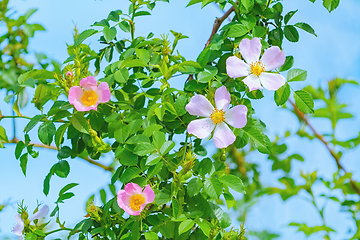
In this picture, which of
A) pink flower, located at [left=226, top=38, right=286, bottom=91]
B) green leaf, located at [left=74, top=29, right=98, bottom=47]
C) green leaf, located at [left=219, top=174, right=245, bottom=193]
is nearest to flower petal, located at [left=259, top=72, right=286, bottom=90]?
pink flower, located at [left=226, top=38, right=286, bottom=91]

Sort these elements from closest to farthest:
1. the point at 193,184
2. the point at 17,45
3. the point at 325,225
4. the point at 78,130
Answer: the point at 193,184 → the point at 78,130 → the point at 325,225 → the point at 17,45

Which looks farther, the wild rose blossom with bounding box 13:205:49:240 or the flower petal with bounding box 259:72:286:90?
the wild rose blossom with bounding box 13:205:49:240

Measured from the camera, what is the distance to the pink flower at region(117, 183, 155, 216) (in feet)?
2.86

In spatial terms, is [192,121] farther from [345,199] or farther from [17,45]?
[17,45]

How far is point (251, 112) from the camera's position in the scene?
1016 millimetres

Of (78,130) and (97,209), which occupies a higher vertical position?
(78,130)

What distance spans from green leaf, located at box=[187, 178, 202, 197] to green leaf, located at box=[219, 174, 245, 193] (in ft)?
0.18

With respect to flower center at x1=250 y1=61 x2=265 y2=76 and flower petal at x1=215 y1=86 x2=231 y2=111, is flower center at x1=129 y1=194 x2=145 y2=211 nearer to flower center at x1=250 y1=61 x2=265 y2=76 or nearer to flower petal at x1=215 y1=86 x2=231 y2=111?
flower petal at x1=215 y1=86 x2=231 y2=111

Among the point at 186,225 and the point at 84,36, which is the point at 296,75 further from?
the point at 84,36

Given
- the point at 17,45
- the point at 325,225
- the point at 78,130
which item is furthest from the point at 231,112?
the point at 17,45

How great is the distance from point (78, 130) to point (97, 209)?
0.20 m

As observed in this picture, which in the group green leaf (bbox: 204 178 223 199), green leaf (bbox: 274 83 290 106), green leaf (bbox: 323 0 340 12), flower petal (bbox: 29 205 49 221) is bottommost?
green leaf (bbox: 204 178 223 199)

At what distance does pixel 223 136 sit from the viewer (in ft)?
3.03

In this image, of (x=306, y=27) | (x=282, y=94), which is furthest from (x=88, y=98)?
(x=306, y=27)
